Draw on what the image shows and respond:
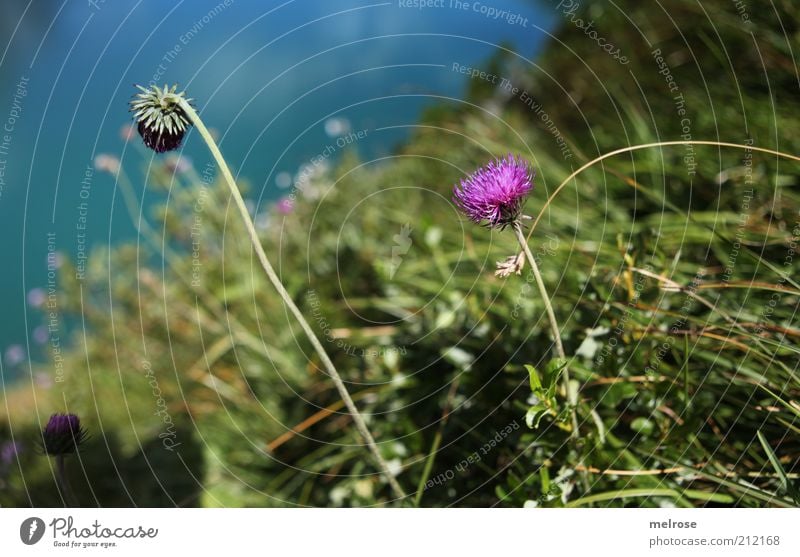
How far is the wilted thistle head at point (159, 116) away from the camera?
0.97m

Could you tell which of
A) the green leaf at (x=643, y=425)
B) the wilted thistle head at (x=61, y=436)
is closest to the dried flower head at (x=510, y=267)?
the green leaf at (x=643, y=425)

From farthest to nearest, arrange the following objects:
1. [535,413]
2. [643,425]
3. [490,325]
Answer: [490,325] → [643,425] → [535,413]

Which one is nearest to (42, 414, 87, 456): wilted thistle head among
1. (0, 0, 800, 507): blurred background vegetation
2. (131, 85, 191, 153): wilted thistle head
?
(131, 85, 191, 153): wilted thistle head

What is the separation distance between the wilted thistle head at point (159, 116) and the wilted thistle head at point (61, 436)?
1.79 ft

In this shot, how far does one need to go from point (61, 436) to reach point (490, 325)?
96cm

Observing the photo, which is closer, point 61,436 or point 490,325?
point 61,436

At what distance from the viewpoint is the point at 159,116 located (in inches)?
38.3

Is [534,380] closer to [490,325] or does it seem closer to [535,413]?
[535,413]

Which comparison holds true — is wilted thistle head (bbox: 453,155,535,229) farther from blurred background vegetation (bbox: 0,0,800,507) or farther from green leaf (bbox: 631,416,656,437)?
green leaf (bbox: 631,416,656,437)

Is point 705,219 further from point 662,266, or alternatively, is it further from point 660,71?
point 660,71

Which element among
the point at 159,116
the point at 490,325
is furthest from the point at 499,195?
the point at 490,325

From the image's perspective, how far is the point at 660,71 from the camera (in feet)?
8.86

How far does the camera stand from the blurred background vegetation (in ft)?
4.06
